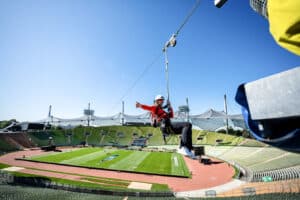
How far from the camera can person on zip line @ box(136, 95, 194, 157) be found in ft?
21.3

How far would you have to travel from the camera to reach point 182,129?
22.6 ft

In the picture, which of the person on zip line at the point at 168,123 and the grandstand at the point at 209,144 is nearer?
the person on zip line at the point at 168,123

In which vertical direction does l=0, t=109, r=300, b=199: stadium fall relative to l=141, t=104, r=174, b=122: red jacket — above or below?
below

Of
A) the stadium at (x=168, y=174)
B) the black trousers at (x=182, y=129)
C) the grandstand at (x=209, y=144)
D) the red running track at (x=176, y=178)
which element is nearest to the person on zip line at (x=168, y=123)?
the black trousers at (x=182, y=129)

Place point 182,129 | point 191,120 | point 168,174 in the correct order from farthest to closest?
point 191,120, point 168,174, point 182,129

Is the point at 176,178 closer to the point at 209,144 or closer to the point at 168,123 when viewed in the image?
the point at 168,123

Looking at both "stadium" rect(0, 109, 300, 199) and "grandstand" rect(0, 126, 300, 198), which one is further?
"grandstand" rect(0, 126, 300, 198)

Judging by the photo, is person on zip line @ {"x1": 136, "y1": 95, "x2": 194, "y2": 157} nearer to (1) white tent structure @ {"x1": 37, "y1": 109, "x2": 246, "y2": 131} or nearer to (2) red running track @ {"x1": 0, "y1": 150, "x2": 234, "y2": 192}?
(2) red running track @ {"x1": 0, "y1": 150, "x2": 234, "y2": 192}

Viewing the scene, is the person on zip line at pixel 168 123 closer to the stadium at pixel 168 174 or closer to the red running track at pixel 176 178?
the stadium at pixel 168 174

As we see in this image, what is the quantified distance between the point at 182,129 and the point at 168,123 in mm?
521

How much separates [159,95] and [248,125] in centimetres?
514

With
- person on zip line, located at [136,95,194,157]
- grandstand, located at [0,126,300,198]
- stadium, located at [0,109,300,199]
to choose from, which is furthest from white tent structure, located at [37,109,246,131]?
person on zip line, located at [136,95,194,157]

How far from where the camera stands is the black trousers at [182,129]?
6438 millimetres

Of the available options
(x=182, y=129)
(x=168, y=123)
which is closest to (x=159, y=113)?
(x=168, y=123)
